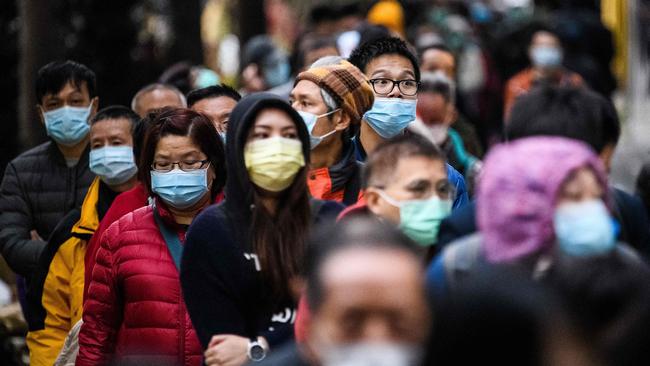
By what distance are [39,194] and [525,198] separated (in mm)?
4951

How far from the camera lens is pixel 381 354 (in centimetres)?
436

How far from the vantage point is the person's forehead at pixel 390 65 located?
8641 mm

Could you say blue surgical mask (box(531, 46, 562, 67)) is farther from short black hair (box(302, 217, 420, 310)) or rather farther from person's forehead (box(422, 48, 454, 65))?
short black hair (box(302, 217, 420, 310))

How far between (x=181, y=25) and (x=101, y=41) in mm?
1275

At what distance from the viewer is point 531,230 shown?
209 inches

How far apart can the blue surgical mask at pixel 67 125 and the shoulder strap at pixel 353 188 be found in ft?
8.41

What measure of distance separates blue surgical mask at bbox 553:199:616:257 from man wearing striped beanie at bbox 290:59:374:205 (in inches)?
93.9

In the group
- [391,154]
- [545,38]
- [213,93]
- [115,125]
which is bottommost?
[545,38]

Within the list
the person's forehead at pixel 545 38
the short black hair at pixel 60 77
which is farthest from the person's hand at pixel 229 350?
the person's forehead at pixel 545 38

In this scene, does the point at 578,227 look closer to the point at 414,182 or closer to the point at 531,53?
the point at 414,182

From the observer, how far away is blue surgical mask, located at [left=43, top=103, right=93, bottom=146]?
977 cm

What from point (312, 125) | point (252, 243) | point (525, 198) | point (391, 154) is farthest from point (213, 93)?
point (525, 198)

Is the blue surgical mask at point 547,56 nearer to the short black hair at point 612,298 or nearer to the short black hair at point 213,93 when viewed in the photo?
the short black hair at point 213,93

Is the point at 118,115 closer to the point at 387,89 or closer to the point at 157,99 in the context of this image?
the point at 157,99
